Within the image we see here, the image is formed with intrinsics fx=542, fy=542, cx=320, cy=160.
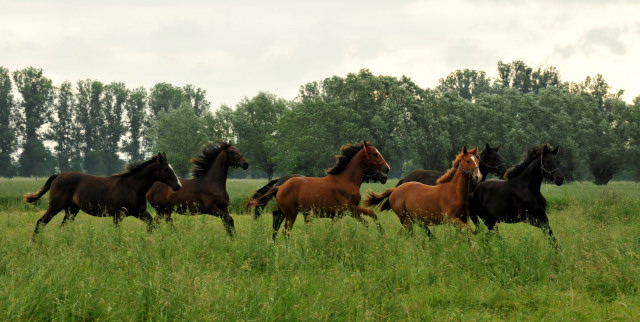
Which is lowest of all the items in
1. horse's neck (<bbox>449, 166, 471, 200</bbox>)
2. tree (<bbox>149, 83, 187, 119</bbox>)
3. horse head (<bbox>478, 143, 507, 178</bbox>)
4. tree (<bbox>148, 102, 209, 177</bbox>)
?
horse's neck (<bbox>449, 166, 471, 200</bbox>)

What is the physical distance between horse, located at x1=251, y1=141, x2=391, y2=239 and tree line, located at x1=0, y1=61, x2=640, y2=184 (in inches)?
1370

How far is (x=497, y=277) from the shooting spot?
22.8 feet

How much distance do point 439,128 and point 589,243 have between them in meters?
42.6

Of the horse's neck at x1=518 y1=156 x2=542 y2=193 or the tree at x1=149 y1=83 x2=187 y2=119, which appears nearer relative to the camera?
the horse's neck at x1=518 y1=156 x2=542 y2=193

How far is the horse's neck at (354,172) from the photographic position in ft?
34.1

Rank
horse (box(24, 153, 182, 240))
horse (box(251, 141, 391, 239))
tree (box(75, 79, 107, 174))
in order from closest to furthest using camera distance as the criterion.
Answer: horse (box(251, 141, 391, 239))
horse (box(24, 153, 182, 240))
tree (box(75, 79, 107, 174))

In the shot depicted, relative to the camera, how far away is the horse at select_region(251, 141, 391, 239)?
10.2 meters

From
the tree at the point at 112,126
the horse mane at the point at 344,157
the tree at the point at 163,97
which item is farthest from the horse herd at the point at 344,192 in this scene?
the tree at the point at 163,97

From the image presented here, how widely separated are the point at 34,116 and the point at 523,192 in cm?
7862

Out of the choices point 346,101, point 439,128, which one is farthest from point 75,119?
point 439,128

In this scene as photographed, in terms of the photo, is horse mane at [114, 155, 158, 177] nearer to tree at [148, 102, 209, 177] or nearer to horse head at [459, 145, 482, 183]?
horse head at [459, 145, 482, 183]

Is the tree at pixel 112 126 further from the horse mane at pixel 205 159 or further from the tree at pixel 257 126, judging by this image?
the horse mane at pixel 205 159

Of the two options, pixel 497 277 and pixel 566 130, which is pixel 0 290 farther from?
pixel 566 130

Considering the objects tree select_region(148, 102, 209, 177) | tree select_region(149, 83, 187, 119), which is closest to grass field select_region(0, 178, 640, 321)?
tree select_region(148, 102, 209, 177)
